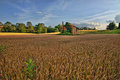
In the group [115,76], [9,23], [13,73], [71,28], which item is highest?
[9,23]

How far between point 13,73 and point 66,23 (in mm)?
43939

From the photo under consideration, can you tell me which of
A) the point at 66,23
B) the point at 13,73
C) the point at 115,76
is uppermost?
the point at 66,23

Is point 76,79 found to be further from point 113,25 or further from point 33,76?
point 113,25

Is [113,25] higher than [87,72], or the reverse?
[113,25]

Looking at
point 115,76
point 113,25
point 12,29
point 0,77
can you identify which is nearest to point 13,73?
point 0,77

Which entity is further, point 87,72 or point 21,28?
point 21,28

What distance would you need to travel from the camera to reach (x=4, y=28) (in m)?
63.0

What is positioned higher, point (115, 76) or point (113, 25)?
point (113, 25)

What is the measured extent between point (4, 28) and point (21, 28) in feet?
50.8

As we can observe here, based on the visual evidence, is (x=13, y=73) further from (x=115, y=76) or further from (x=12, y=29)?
(x=12, y=29)

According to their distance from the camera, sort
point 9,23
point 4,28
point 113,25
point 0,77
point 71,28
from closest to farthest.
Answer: point 0,77, point 71,28, point 4,28, point 9,23, point 113,25

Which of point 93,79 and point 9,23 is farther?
point 9,23

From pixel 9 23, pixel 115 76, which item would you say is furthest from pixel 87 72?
pixel 9 23

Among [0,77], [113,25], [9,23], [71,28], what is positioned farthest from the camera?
[113,25]
